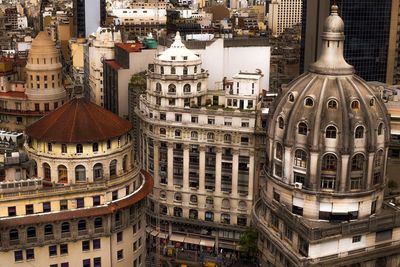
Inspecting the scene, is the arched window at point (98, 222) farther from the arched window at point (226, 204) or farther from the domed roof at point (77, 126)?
the arched window at point (226, 204)

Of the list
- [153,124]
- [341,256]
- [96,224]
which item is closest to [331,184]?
[341,256]

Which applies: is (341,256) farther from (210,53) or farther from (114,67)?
(114,67)

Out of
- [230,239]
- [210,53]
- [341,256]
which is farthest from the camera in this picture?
[210,53]

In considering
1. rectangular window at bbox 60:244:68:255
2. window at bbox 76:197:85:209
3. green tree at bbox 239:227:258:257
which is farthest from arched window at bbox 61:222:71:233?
green tree at bbox 239:227:258:257

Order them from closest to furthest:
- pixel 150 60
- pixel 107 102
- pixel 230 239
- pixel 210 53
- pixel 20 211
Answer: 1. pixel 20 211
2. pixel 230 239
3. pixel 210 53
4. pixel 150 60
5. pixel 107 102

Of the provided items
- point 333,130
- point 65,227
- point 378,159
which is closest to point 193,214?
point 65,227

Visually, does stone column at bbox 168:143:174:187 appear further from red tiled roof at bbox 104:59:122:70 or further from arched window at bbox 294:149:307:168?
red tiled roof at bbox 104:59:122:70
